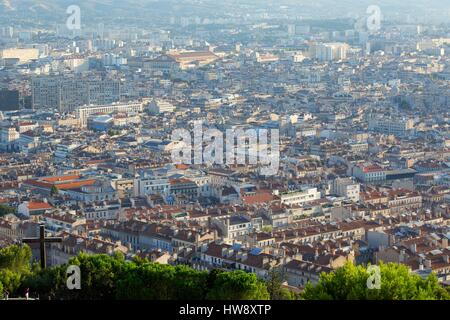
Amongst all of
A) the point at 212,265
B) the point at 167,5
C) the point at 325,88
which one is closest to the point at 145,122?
the point at 325,88

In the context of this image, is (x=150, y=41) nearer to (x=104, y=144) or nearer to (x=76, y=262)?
(x=104, y=144)

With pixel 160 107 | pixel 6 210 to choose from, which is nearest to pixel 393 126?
pixel 160 107

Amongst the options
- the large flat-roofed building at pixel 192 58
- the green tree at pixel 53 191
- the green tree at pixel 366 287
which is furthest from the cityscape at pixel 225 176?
the large flat-roofed building at pixel 192 58

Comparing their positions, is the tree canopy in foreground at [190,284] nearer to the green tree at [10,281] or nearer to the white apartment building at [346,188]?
the green tree at [10,281]

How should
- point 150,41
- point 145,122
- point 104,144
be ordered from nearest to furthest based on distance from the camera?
point 104,144
point 145,122
point 150,41

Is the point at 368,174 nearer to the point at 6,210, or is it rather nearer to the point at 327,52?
the point at 6,210
